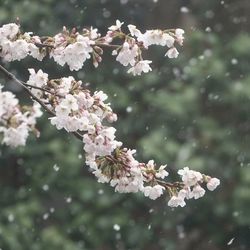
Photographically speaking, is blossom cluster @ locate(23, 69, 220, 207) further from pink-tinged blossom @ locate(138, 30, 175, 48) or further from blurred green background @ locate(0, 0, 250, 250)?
blurred green background @ locate(0, 0, 250, 250)

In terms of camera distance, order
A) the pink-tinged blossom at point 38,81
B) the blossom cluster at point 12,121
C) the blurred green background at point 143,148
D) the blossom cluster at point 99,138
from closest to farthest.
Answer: the blossom cluster at point 12,121, the blossom cluster at point 99,138, the pink-tinged blossom at point 38,81, the blurred green background at point 143,148

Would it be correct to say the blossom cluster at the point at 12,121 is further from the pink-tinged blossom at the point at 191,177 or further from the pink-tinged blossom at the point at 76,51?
the pink-tinged blossom at the point at 191,177

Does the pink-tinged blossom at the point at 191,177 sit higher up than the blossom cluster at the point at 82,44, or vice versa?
the blossom cluster at the point at 82,44

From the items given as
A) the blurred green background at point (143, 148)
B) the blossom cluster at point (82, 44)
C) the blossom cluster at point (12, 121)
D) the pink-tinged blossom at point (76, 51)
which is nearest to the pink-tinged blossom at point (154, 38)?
the blossom cluster at point (82, 44)

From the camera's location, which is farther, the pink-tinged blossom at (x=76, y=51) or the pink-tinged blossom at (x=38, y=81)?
the pink-tinged blossom at (x=38, y=81)

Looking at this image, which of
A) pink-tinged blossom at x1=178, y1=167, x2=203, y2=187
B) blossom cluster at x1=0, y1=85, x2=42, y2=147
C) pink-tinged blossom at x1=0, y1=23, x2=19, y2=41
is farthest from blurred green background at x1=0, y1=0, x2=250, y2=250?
blossom cluster at x1=0, y1=85, x2=42, y2=147
